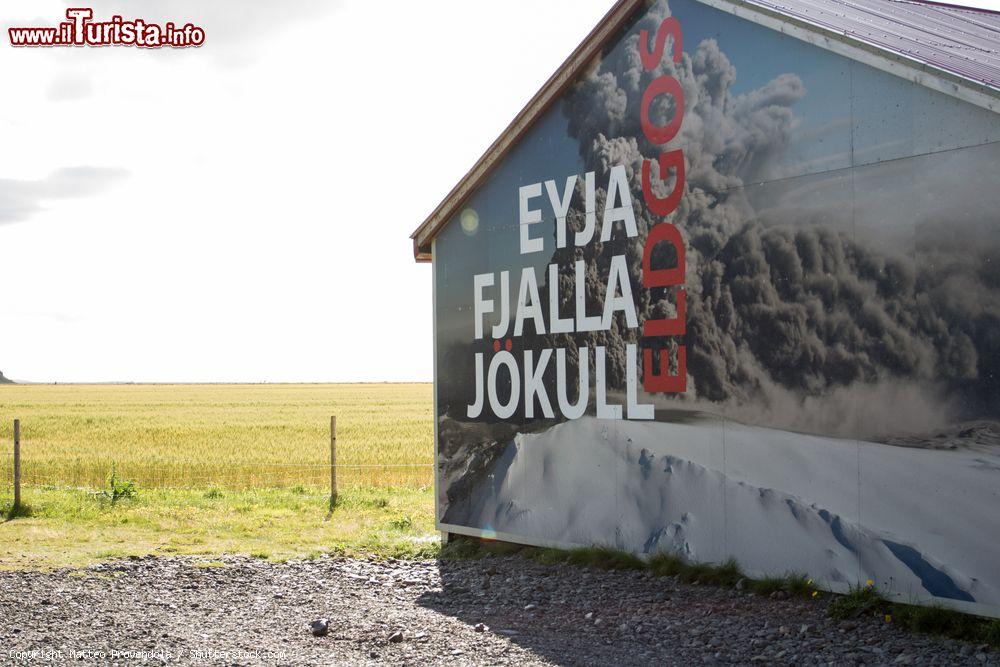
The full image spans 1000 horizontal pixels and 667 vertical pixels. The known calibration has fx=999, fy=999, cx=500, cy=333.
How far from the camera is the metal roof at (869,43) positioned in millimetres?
8766

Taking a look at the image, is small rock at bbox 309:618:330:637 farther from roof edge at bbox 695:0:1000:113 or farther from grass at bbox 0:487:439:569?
roof edge at bbox 695:0:1000:113

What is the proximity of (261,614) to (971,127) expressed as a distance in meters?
7.90

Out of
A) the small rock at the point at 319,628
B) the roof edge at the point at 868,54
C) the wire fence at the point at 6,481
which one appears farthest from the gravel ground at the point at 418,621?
the wire fence at the point at 6,481

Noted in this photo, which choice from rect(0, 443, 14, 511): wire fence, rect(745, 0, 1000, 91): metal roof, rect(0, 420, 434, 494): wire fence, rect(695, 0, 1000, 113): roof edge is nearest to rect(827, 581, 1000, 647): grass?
rect(695, 0, 1000, 113): roof edge

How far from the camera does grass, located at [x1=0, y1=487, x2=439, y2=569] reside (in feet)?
43.9

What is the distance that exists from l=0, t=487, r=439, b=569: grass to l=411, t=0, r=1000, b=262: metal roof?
422cm

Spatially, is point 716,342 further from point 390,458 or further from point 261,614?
point 390,458

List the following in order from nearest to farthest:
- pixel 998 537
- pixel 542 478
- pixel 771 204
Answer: pixel 998 537, pixel 771 204, pixel 542 478

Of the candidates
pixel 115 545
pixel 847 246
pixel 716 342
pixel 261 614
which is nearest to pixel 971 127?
pixel 847 246

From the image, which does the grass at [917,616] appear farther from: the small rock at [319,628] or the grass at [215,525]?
the grass at [215,525]

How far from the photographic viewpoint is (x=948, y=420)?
8.42 metres

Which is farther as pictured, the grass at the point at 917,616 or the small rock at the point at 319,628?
the small rock at the point at 319,628

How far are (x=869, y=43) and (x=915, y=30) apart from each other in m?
2.27

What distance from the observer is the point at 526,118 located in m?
12.8
